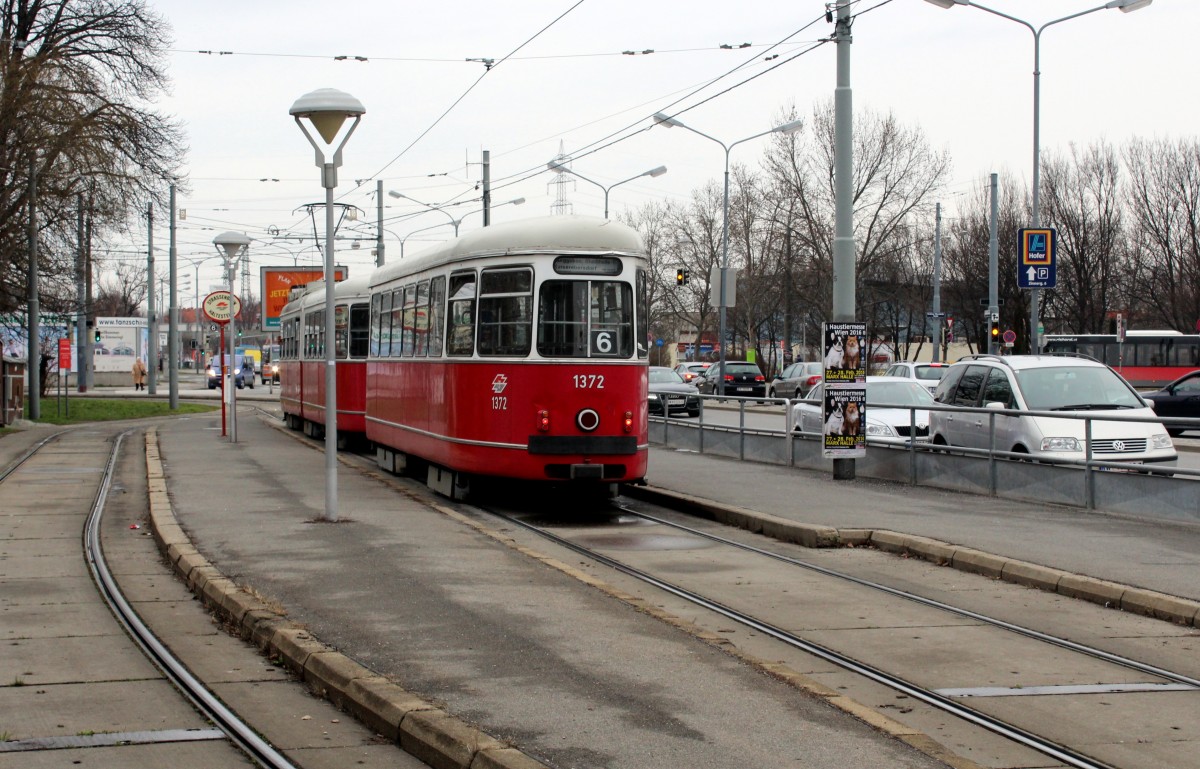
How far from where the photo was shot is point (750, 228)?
220 ft

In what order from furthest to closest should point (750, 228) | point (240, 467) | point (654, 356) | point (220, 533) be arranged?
point (654, 356) → point (750, 228) → point (240, 467) → point (220, 533)

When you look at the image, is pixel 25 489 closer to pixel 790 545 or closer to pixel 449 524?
pixel 449 524

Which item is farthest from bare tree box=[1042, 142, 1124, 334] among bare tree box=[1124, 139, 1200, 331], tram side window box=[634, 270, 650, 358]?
tram side window box=[634, 270, 650, 358]

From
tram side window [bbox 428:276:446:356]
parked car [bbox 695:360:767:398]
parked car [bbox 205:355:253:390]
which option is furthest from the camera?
parked car [bbox 205:355:253:390]

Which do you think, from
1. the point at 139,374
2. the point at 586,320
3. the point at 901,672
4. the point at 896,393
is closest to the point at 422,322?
the point at 586,320

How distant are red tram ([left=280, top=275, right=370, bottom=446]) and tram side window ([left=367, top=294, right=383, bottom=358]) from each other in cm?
59

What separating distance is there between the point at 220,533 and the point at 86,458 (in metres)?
12.6

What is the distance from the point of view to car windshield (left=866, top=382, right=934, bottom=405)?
2270 cm

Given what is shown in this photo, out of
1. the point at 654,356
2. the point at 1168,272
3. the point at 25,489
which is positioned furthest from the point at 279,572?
the point at 654,356

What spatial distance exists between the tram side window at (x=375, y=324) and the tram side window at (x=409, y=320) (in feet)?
7.07

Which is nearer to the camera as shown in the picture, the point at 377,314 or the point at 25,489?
the point at 25,489

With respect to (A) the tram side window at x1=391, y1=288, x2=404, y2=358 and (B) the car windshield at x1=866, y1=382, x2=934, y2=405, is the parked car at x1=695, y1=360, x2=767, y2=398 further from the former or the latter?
(A) the tram side window at x1=391, y1=288, x2=404, y2=358

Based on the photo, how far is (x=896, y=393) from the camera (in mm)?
23078

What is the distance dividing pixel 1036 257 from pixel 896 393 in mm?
6193
